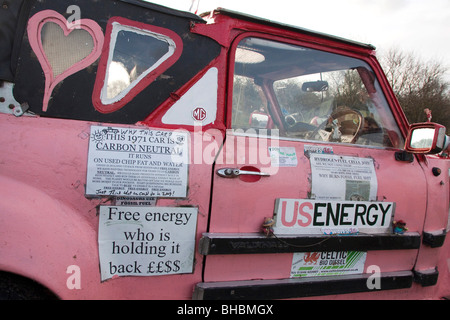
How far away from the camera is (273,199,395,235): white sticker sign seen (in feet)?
6.59

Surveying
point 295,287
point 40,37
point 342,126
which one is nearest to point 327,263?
point 295,287

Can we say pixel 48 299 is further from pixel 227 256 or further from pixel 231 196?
pixel 231 196

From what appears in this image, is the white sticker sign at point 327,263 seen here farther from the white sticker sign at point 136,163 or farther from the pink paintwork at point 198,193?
the white sticker sign at point 136,163

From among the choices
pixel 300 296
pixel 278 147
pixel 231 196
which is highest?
pixel 278 147

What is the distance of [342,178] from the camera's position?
2.16m

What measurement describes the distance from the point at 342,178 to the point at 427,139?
0.67 m

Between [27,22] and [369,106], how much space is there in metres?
2.20

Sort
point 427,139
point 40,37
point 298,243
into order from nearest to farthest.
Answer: point 40,37 → point 298,243 → point 427,139

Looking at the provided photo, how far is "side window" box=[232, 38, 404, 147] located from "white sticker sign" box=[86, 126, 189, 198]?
67cm

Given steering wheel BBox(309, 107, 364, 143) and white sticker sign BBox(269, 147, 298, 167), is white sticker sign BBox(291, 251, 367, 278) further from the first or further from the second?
steering wheel BBox(309, 107, 364, 143)

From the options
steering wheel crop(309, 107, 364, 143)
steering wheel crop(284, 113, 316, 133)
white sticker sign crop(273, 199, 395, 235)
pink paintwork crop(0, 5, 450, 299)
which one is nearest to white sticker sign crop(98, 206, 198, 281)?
pink paintwork crop(0, 5, 450, 299)

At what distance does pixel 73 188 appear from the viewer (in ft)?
5.36

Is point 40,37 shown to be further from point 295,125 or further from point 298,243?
point 298,243

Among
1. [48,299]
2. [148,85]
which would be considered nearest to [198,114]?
[148,85]
